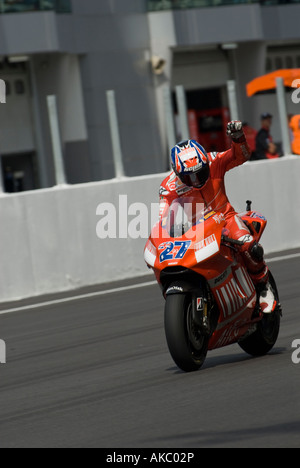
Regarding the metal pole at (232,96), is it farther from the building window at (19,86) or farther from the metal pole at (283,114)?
A: the building window at (19,86)

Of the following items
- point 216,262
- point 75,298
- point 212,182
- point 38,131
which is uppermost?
point 38,131

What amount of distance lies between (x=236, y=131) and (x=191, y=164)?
38 cm

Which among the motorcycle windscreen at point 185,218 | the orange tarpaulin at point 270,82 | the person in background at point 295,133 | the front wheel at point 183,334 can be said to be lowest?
the front wheel at point 183,334

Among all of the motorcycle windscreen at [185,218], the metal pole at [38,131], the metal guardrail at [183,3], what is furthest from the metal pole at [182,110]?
the metal guardrail at [183,3]

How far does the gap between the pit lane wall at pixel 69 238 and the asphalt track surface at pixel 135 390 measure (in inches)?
96.0

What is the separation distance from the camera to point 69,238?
14.7 metres

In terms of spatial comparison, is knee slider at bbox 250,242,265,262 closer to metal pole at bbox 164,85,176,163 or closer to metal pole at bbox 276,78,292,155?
metal pole at bbox 164,85,176,163

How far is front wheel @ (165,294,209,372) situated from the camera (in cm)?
763

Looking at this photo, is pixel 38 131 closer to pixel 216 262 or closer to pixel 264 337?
pixel 264 337

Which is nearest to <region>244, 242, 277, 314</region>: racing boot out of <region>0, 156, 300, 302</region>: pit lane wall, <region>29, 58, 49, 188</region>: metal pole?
<region>0, 156, 300, 302</region>: pit lane wall

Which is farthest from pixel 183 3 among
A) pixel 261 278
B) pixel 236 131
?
pixel 236 131

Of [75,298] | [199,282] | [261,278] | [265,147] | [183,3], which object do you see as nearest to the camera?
[199,282]

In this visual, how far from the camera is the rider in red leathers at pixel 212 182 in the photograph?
8039 millimetres

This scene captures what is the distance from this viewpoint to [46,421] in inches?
274
